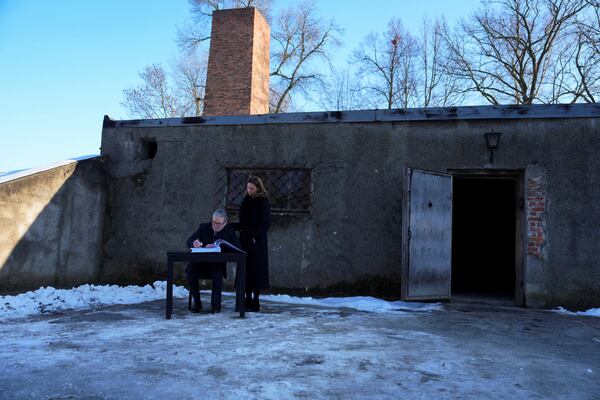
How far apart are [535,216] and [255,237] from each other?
13.7ft

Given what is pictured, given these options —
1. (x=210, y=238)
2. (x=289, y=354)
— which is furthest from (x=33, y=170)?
(x=289, y=354)

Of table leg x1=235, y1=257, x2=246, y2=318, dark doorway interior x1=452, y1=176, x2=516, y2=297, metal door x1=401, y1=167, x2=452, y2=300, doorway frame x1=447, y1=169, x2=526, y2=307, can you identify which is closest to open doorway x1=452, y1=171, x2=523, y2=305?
dark doorway interior x1=452, y1=176, x2=516, y2=297

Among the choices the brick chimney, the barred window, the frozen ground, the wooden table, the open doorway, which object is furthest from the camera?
the brick chimney

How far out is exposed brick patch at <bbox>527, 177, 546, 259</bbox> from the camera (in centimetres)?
671

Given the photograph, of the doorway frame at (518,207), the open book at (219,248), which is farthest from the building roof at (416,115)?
the open book at (219,248)

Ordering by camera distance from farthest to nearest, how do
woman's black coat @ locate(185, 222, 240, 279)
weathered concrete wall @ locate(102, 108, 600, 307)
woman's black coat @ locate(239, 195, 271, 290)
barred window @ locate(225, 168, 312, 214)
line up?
barred window @ locate(225, 168, 312, 214) → weathered concrete wall @ locate(102, 108, 600, 307) → woman's black coat @ locate(239, 195, 271, 290) → woman's black coat @ locate(185, 222, 240, 279)

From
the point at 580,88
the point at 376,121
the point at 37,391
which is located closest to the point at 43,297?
the point at 37,391

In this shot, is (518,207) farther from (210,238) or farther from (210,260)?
(210,260)

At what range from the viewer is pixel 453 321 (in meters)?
5.29

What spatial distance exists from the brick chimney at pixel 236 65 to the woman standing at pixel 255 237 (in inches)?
404

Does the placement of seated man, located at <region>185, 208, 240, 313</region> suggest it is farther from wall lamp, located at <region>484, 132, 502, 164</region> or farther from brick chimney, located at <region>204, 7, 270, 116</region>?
brick chimney, located at <region>204, 7, 270, 116</region>

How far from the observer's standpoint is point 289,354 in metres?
3.48

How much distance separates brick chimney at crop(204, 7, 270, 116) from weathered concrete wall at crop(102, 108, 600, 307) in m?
7.46

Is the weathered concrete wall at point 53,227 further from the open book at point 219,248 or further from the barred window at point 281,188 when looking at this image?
the open book at point 219,248
